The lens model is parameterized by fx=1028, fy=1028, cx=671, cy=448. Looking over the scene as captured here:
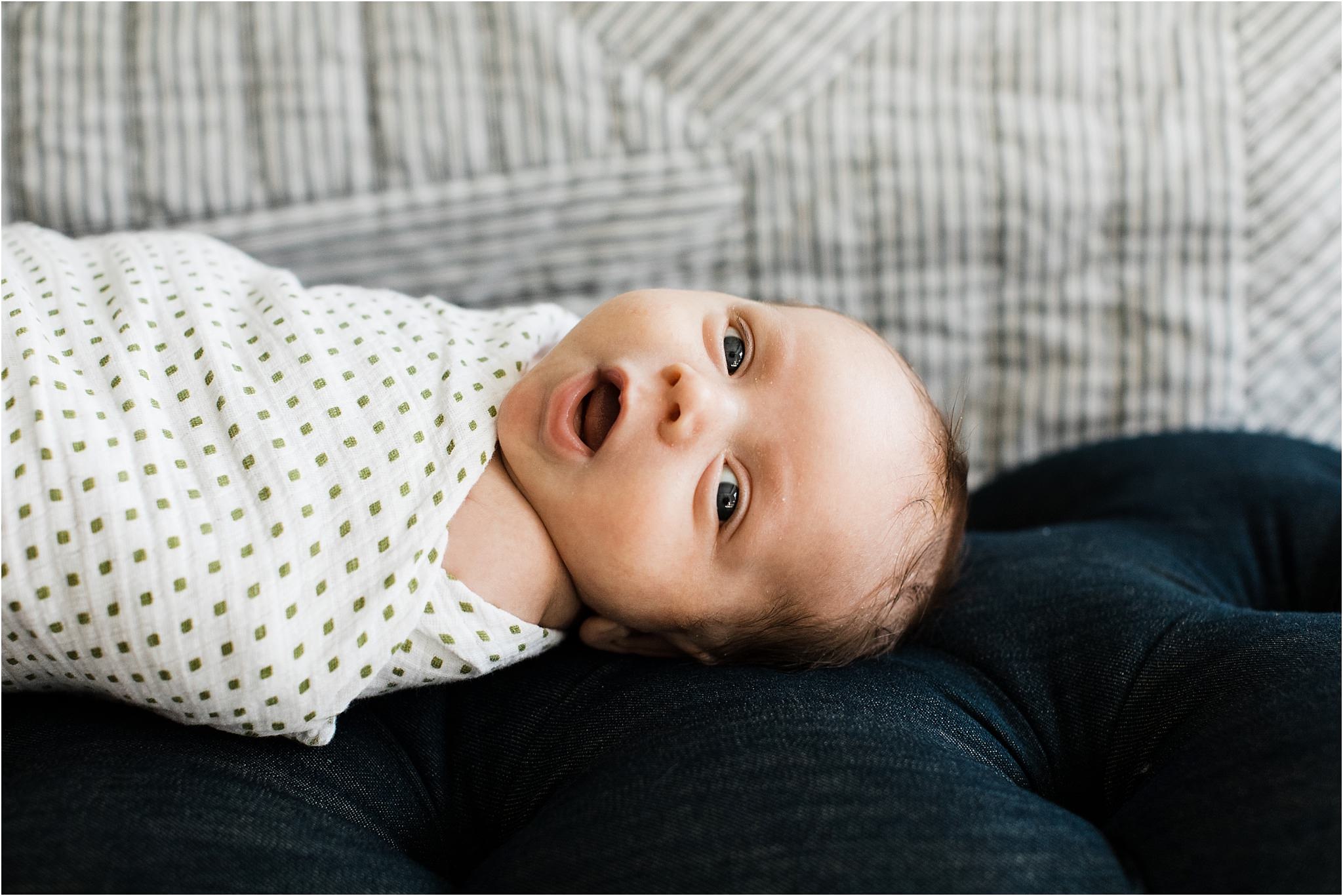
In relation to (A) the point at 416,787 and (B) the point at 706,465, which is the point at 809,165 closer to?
(B) the point at 706,465

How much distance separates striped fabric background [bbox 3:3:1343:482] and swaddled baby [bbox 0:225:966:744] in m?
0.25

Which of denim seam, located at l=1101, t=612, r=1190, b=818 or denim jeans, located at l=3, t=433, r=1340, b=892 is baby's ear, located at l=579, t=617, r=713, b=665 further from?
denim seam, located at l=1101, t=612, r=1190, b=818

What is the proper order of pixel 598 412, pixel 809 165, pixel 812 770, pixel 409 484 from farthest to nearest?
pixel 809 165
pixel 598 412
pixel 409 484
pixel 812 770

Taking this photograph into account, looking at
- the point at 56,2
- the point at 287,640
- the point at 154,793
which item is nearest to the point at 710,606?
the point at 287,640

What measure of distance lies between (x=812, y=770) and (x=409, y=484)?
15.3 inches

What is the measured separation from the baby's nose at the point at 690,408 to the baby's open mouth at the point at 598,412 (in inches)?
2.5

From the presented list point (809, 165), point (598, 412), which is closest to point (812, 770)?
point (598, 412)

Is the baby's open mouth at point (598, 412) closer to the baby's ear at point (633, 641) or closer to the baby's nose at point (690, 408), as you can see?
the baby's nose at point (690, 408)

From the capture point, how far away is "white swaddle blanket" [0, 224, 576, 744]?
75 cm

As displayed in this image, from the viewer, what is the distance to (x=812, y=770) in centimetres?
74

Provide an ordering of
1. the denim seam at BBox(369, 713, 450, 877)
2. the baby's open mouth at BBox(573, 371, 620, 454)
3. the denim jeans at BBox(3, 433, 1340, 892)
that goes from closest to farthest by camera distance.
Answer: the denim jeans at BBox(3, 433, 1340, 892)
the denim seam at BBox(369, 713, 450, 877)
the baby's open mouth at BBox(573, 371, 620, 454)

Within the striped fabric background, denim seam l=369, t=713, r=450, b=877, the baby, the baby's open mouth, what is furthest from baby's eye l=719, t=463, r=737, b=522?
the striped fabric background

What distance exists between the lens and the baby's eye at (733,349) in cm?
95

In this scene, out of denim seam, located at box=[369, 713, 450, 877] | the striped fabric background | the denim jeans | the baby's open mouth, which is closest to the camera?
the denim jeans
